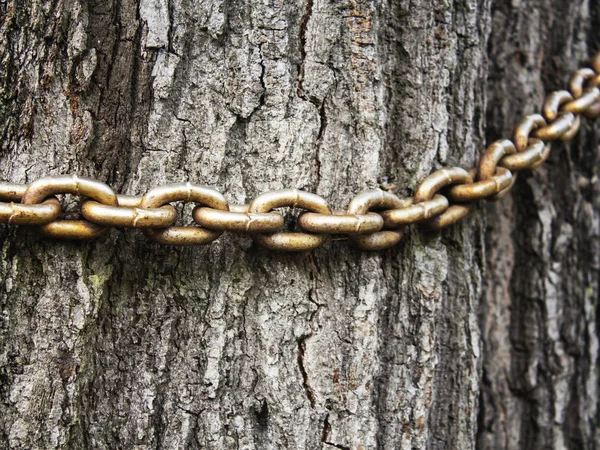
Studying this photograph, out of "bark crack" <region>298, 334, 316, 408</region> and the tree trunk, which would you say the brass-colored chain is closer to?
the tree trunk

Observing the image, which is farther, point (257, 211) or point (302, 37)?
point (302, 37)

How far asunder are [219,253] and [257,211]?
5.8 inches

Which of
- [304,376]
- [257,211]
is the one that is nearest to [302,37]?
[257,211]

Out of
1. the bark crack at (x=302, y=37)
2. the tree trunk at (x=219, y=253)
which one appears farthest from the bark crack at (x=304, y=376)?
the bark crack at (x=302, y=37)

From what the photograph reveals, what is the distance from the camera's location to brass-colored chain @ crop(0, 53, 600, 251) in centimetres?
96

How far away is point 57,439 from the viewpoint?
3.41ft

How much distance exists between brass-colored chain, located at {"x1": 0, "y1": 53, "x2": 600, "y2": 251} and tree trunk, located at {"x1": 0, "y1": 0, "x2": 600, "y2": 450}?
70mm

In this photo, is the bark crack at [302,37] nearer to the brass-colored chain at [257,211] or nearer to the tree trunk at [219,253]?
the tree trunk at [219,253]

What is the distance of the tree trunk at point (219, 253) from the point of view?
106 centimetres

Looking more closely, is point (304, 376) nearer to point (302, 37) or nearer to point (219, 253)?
point (219, 253)

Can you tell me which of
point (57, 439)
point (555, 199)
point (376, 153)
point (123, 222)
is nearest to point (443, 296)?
point (376, 153)

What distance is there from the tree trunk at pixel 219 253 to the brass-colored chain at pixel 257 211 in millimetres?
70

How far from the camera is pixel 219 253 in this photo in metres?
1.11

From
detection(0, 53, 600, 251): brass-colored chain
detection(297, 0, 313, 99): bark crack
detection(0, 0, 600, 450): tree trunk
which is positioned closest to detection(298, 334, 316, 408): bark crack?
detection(0, 0, 600, 450): tree trunk
